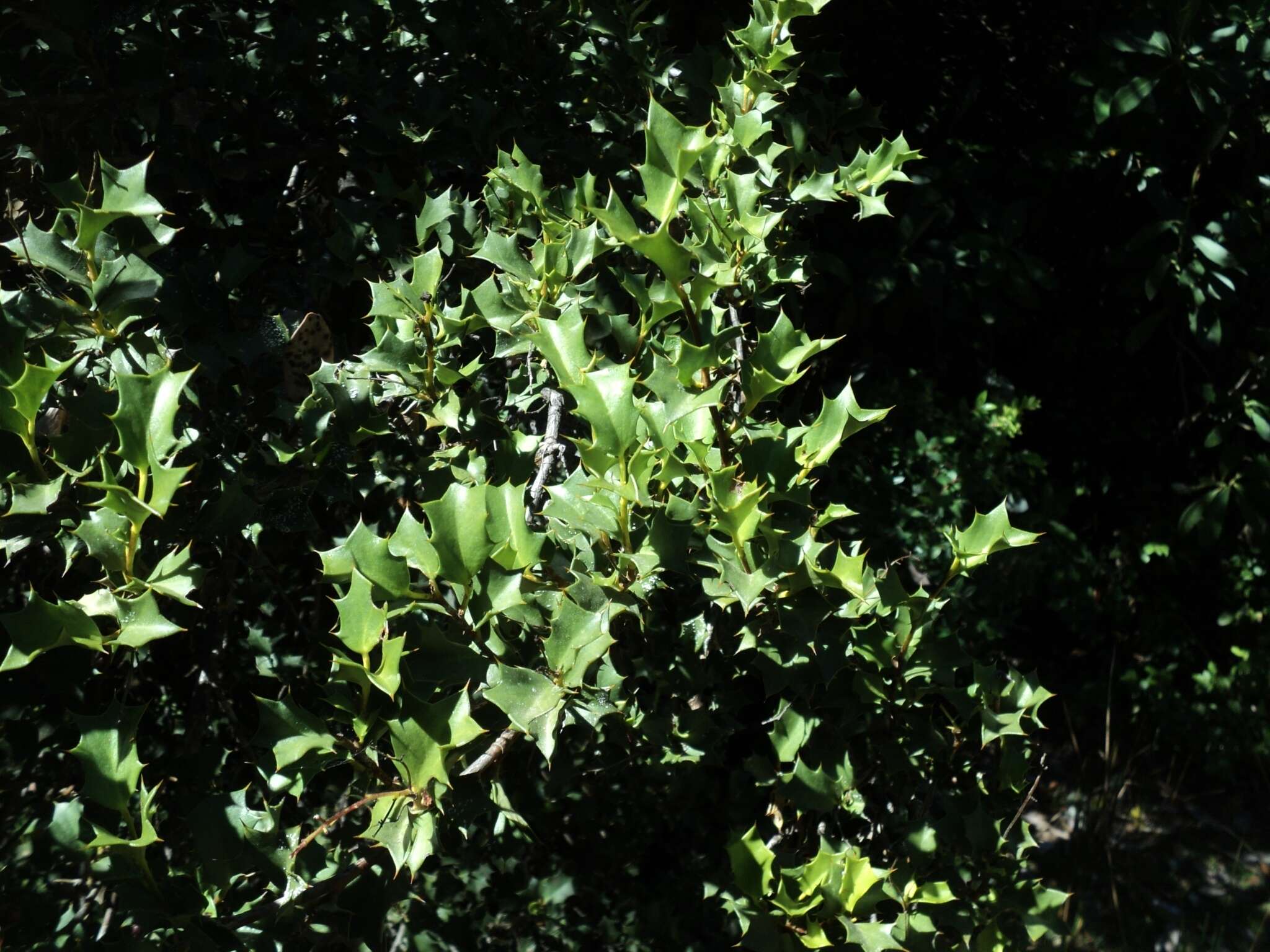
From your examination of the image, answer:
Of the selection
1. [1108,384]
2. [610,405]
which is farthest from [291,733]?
[1108,384]

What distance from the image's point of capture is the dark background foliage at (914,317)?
136 centimetres

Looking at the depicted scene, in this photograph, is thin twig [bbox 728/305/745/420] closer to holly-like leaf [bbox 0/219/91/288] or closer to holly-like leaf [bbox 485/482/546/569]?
holly-like leaf [bbox 485/482/546/569]

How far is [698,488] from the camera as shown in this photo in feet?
3.09

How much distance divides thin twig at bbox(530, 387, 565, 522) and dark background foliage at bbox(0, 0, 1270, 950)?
0.82ft

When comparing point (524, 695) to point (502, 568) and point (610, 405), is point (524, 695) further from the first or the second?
point (610, 405)

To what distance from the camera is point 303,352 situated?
1.21 metres

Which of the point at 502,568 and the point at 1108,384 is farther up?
the point at 502,568

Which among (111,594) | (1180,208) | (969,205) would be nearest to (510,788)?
(111,594)

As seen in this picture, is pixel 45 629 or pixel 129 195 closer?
pixel 45 629

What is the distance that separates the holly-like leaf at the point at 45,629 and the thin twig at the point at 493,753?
0.29 m

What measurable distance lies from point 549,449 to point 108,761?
58 centimetres

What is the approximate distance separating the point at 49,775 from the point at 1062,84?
8.40 ft

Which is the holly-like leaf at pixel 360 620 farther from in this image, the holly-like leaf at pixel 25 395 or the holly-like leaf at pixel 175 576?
the holly-like leaf at pixel 25 395

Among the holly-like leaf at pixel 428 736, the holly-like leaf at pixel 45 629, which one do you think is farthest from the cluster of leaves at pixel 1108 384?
the holly-like leaf at pixel 45 629
